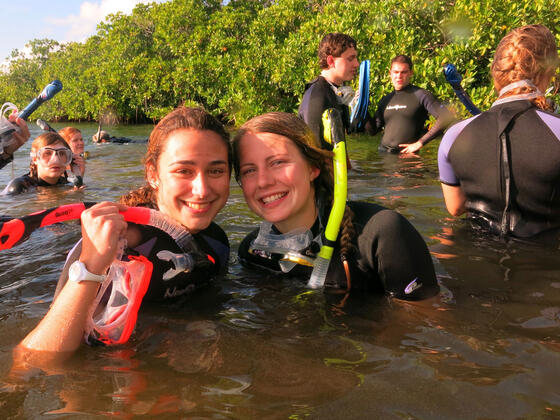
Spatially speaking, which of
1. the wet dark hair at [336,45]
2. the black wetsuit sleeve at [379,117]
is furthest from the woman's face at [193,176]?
the black wetsuit sleeve at [379,117]

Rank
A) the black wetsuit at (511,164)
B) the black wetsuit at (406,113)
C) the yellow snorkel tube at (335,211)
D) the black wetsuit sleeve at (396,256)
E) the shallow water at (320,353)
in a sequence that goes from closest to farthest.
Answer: the shallow water at (320,353) < the black wetsuit sleeve at (396,256) < the yellow snorkel tube at (335,211) < the black wetsuit at (511,164) < the black wetsuit at (406,113)

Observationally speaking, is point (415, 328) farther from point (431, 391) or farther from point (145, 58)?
point (145, 58)

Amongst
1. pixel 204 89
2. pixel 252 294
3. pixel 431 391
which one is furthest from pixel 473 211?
pixel 204 89

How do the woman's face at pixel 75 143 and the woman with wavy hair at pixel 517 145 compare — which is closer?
the woman with wavy hair at pixel 517 145

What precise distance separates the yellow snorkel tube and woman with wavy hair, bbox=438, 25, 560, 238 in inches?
41.9

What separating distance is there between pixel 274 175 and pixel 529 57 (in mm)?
1825

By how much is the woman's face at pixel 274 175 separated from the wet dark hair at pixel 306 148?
0.03m

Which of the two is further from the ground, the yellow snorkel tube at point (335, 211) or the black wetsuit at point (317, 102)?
the black wetsuit at point (317, 102)

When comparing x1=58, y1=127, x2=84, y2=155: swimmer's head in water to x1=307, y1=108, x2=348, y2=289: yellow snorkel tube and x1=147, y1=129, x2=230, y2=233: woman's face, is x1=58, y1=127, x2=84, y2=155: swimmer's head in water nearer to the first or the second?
x1=147, y1=129, x2=230, y2=233: woman's face

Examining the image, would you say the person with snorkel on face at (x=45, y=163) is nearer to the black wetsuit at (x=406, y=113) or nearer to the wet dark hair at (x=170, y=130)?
the wet dark hair at (x=170, y=130)

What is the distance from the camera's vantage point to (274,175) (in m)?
2.23

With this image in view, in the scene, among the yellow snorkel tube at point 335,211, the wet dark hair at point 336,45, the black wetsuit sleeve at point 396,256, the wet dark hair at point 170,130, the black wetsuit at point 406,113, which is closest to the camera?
the black wetsuit sleeve at point 396,256

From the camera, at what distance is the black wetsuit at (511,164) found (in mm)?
2688

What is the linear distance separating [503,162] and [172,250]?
6.65 ft
